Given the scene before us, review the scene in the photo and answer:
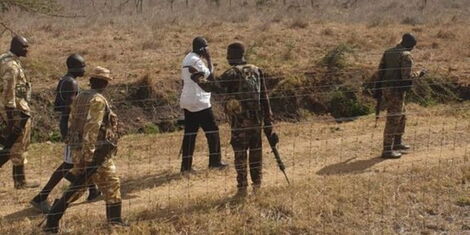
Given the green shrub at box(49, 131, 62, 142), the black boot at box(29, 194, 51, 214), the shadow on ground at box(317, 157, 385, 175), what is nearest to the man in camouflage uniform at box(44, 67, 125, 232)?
the black boot at box(29, 194, 51, 214)

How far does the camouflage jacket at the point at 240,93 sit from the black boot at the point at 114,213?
160 centimetres

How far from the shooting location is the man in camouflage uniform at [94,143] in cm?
560

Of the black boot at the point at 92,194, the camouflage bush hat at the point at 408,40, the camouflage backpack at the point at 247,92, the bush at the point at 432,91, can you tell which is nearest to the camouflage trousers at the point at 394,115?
the camouflage bush hat at the point at 408,40

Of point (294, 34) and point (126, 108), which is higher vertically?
point (294, 34)

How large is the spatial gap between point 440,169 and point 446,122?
10.5 ft

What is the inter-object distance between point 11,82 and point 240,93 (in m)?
2.73

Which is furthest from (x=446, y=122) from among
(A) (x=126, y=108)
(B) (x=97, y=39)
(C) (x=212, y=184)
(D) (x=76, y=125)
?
(B) (x=97, y=39)

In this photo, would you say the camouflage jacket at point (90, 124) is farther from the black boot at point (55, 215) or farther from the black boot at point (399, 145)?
the black boot at point (399, 145)

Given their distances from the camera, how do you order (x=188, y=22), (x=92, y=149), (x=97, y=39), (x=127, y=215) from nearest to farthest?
1. (x=92, y=149)
2. (x=127, y=215)
3. (x=97, y=39)
4. (x=188, y=22)

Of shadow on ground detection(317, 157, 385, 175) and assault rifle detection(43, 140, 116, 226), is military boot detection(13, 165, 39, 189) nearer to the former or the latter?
assault rifle detection(43, 140, 116, 226)

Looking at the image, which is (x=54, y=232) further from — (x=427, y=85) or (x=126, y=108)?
(x=427, y=85)

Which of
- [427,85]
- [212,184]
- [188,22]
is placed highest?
[188,22]

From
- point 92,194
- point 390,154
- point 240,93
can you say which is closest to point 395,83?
point 390,154

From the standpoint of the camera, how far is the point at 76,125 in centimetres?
589
